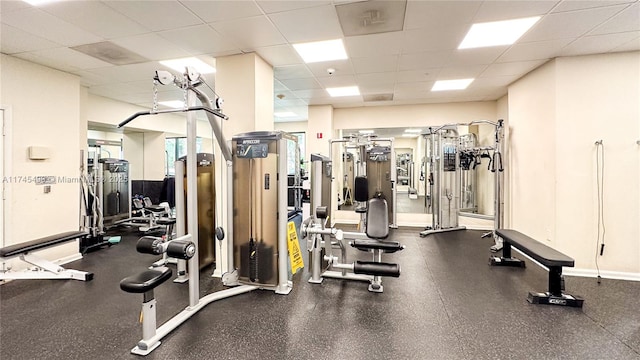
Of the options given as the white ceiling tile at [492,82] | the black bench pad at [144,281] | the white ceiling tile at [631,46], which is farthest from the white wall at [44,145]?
the white ceiling tile at [631,46]

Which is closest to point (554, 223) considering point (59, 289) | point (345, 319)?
point (345, 319)

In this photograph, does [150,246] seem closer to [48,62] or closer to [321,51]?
[321,51]

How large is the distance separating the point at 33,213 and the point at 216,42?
3442 millimetres

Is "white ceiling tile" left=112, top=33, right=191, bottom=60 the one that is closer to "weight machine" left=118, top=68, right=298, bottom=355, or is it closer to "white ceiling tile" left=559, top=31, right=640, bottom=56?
"weight machine" left=118, top=68, right=298, bottom=355

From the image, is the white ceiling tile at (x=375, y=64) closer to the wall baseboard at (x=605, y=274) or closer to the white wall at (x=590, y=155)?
the white wall at (x=590, y=155)

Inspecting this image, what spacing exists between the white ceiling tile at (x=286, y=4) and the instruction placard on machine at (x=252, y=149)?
49.9 inches

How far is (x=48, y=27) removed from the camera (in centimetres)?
290

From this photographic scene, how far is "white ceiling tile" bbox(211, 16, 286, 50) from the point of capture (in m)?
2.79

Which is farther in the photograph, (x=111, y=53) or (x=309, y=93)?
(x=309, y=93)

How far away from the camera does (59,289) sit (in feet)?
10.3

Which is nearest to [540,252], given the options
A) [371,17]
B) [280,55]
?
[371,17]

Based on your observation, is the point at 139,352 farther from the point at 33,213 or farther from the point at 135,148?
the point at 135,148

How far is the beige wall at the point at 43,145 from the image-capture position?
3566 mm

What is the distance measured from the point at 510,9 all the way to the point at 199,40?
127 inches
